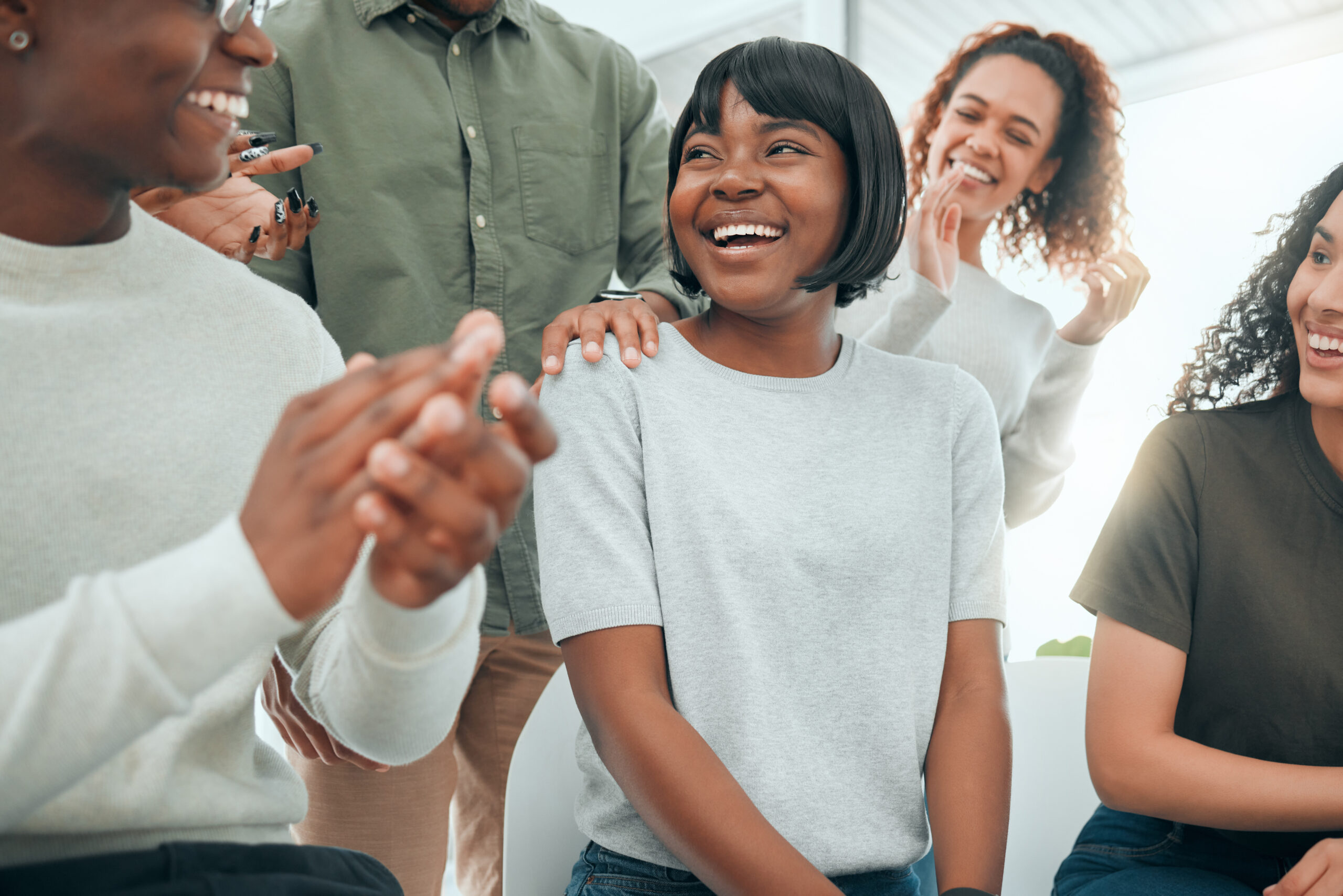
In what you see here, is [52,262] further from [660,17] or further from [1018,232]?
[660,17]

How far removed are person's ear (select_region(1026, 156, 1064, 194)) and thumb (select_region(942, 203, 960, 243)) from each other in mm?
541

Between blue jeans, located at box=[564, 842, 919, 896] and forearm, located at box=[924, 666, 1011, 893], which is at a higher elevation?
forearm, located at box=[924, 666, 1011, 893]

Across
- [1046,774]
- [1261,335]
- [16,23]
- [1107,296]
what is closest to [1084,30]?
[1107,296]

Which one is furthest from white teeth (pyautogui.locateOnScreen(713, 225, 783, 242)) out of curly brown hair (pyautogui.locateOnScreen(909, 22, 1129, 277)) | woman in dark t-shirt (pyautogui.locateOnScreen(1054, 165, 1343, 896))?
curly brown hair (pyautogui.locateOnScreen(909, 22, 1129, 277))

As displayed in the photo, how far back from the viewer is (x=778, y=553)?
1125 mm

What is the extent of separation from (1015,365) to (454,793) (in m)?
1.33

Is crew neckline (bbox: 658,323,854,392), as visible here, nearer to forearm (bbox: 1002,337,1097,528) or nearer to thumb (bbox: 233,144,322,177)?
thumb (bbox: 233,144,322,177)

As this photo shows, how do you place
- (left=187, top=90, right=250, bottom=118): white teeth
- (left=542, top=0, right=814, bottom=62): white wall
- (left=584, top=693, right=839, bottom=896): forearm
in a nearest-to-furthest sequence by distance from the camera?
(left=187, top=90, right=250, bottom=118): white teeth → (left=584, top=693, right=839, bottom=896): forearm → (left=542, top=0, right=814, bottom=62): white wall

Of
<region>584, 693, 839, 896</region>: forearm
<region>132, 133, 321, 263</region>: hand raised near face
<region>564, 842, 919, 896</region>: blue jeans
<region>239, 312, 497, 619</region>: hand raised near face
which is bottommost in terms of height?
<region>564, 842, 919, 896</region>: blue jeans

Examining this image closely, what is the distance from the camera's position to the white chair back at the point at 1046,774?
1.43m

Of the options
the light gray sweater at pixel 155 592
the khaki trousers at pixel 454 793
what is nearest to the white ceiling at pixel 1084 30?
the khaki trousers at pixel 454 793

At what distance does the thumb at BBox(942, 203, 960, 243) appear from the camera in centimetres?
170

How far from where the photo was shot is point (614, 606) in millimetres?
1064

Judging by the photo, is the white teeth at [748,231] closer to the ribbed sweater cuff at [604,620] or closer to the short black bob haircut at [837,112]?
the short black bob haircut at [837,112]
